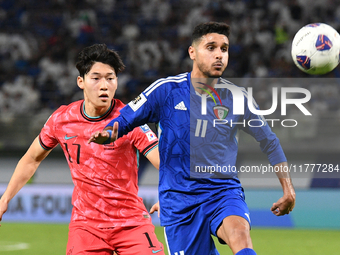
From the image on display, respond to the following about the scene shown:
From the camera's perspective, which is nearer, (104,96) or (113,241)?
(113,241)

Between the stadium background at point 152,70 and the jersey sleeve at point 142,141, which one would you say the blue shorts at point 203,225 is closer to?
the jersey sleeve at point 142,141

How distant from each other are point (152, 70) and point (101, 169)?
999cm

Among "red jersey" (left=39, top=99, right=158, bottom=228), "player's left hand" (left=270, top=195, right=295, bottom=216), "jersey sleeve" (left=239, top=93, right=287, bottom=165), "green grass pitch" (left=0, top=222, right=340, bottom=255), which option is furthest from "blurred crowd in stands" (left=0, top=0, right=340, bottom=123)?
"player's left hand" (left=270, top=195, right=295, bottom=216)

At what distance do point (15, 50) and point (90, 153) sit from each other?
38.0 feet

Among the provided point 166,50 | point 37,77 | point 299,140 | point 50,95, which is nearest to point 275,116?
point 299,140

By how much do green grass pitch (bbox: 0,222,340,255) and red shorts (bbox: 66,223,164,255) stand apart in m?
4.14

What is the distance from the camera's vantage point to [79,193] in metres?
4.15

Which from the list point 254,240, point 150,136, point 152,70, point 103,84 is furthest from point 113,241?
point 152,70

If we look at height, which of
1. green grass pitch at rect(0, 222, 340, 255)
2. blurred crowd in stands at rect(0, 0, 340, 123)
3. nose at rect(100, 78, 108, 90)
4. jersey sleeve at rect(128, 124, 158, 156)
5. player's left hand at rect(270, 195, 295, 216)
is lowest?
green grass pitch at rect(0, 222, 340, 255)

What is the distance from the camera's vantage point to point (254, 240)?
28.7 feet

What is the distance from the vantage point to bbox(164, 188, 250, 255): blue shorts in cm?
361

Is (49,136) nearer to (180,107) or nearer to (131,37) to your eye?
(180,107)

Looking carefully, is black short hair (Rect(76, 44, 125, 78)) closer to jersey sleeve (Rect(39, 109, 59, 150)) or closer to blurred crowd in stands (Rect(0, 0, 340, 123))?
jersey sleeve (Rect(39, 109, 59, 150))

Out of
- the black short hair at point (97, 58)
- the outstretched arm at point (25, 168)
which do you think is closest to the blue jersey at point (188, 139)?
the black short hair at point (97, 58)
